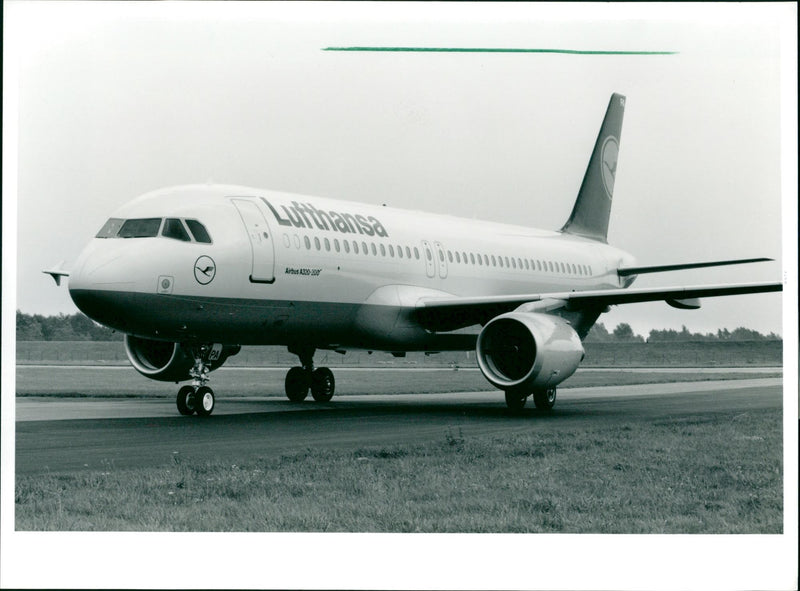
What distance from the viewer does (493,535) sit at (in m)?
8.91

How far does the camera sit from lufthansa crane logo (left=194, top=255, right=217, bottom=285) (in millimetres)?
16828

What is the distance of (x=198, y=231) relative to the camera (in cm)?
1714

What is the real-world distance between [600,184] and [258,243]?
Result: 14380 millimetres

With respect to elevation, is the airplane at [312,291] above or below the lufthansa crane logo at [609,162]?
below

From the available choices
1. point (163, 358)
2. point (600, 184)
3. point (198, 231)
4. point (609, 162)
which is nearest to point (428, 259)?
point (163, 358)

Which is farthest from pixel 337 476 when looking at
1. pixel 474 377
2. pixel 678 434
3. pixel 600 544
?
pixel 474 377

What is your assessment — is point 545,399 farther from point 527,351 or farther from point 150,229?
point 150,229

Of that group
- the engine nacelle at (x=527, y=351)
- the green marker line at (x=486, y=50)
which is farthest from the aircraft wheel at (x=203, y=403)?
the green marker line at (x=486, y=50)

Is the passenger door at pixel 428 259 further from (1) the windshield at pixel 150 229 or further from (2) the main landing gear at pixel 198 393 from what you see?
(1) the windshield at pixel 150 229

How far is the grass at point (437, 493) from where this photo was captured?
924 cm

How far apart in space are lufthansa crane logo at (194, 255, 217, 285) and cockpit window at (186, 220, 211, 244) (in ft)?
1.06

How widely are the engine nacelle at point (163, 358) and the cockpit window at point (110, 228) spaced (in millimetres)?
2802

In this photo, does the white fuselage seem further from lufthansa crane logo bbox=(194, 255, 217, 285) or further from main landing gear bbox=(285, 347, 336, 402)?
main landing gear bbox=(285, 347, 336, 402)

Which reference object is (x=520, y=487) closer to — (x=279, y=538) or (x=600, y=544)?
(x=600, y=544)
